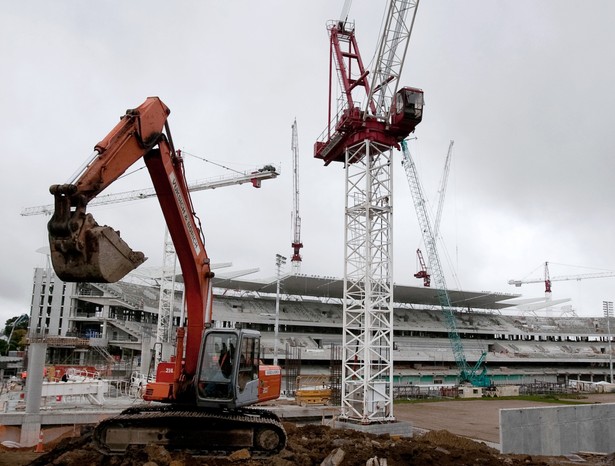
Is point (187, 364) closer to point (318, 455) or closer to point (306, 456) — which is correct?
point (306, 456)

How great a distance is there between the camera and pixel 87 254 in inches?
308

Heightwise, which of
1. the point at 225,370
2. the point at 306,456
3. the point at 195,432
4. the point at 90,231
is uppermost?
the point at 90,231

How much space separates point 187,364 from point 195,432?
4.66 feet

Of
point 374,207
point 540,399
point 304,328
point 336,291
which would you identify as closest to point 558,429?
point 374,207

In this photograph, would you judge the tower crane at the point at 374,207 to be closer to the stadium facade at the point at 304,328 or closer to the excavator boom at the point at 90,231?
the excavator boom at the point at 90,231

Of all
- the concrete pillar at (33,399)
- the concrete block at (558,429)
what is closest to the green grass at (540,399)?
the concrete block at (558,429)

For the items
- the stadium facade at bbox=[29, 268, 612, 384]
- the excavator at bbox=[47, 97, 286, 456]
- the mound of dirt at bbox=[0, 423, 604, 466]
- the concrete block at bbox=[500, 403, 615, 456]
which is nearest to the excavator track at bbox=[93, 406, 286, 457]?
the excavator at bbox=[47, 97, 286, 456]

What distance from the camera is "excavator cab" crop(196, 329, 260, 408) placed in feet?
34.7

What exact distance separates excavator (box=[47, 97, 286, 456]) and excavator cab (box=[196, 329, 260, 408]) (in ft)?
0.06

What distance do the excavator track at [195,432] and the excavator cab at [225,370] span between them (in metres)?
0.32

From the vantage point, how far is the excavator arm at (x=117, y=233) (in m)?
7.72

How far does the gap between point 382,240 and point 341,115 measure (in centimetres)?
608

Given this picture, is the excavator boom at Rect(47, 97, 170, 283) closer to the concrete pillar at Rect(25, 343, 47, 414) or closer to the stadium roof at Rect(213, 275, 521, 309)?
the concrete pillar at Rect(25, 343, 47, 414)

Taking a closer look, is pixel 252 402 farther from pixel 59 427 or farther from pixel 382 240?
pixel 59 427
